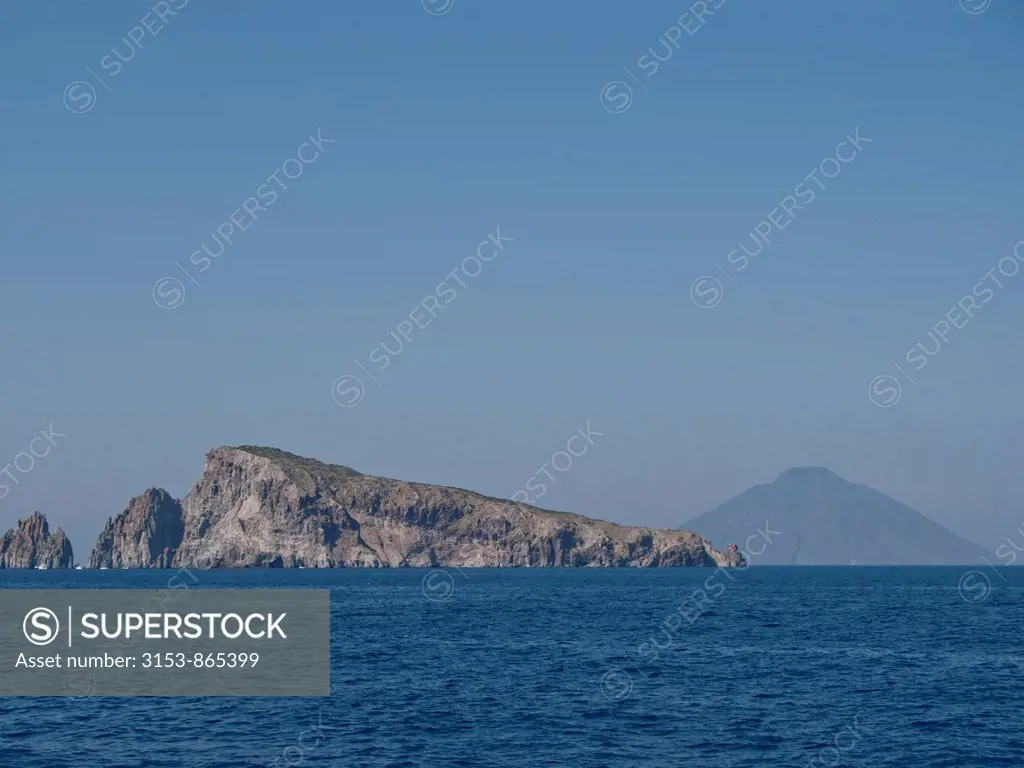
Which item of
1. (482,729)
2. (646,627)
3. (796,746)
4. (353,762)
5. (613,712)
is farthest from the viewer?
(646,627)

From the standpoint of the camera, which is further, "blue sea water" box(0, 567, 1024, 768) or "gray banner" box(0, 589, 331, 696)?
"gray banner" box(0, 589, 331, 696)

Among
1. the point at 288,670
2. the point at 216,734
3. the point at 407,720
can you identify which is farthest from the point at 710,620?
the point at 216,734

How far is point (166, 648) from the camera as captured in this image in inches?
3228

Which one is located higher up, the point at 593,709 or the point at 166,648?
the point at 166,648

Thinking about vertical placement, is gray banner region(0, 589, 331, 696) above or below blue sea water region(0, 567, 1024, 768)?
above

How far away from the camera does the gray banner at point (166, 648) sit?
64.4 metres

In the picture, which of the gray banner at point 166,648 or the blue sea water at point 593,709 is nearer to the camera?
the blue sea water at point 593,709

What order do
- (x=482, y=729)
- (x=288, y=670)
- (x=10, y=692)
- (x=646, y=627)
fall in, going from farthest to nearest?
1. (x=646, y=627)
2. (x=288, y=670)
3. (x=10, y=692)
4. (x=482, y=729)

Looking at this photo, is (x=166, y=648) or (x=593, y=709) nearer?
(x=593, y=709)

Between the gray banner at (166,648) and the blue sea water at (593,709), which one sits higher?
the gray banner at (166,648)

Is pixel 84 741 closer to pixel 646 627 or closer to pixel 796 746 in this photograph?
pixel 796 746

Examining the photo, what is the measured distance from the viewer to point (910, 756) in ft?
157

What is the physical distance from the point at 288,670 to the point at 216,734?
19239mm

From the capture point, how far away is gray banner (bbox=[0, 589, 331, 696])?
64438 millimetres
